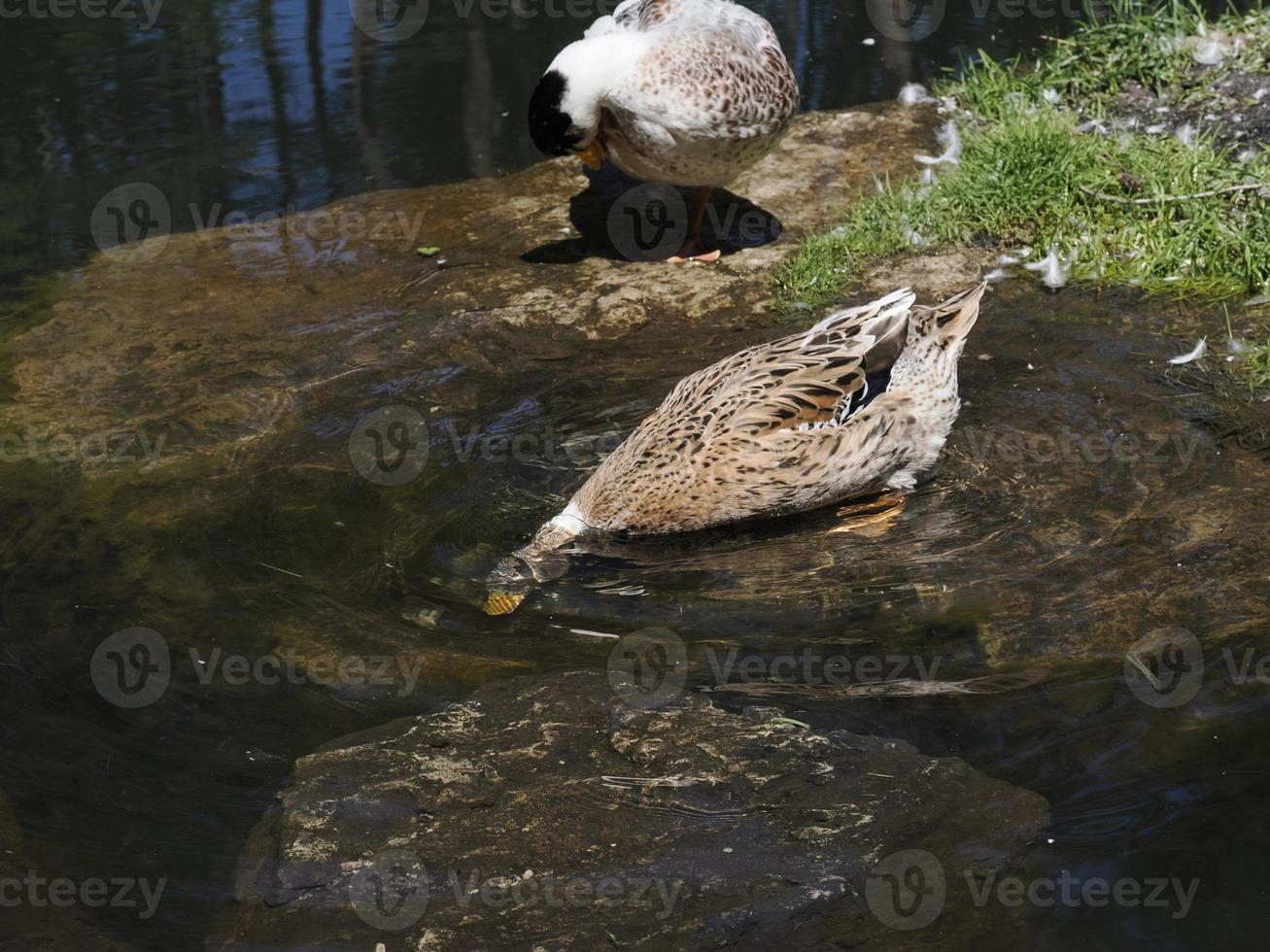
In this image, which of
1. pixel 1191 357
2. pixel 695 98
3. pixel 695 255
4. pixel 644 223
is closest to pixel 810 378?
pixel 1191 357

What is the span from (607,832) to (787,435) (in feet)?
6.76

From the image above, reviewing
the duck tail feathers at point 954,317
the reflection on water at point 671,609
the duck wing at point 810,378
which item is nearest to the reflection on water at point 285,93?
the reflection on water at point 671,609

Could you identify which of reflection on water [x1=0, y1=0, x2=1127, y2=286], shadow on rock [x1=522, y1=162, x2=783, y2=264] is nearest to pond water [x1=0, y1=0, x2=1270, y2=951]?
shadow on rock [x1=522, y1=162, x2=783, y2=264]

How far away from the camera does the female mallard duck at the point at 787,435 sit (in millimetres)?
5145

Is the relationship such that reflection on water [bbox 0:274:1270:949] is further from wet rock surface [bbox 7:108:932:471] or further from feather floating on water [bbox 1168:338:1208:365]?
wet rock surface [bbox 7:108:932:471]

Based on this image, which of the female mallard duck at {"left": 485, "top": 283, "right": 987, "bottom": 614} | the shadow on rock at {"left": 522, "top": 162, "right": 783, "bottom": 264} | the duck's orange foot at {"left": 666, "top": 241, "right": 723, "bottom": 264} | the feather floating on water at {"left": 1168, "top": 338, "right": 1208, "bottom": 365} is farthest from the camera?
the shadow on rock at {"left": 522, "top": 162, "right": 783, "bottom": 264}

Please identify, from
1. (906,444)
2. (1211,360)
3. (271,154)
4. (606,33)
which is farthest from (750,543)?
(271,154)

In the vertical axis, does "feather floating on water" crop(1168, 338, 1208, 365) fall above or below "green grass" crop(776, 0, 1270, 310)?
below

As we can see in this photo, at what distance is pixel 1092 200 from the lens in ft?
23.6

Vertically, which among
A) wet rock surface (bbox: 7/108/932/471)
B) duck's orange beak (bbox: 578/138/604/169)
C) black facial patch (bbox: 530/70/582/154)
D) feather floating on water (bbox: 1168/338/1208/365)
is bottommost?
feather floating on water (bbox: 1168/338/1208/365)

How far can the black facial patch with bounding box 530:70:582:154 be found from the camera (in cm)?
681

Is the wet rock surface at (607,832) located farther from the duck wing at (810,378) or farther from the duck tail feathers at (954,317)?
the duck tail feathers at (954,317)

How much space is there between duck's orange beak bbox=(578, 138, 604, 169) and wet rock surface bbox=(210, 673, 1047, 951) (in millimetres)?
3895

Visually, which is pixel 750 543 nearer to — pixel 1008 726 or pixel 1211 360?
pixel 1008 726
